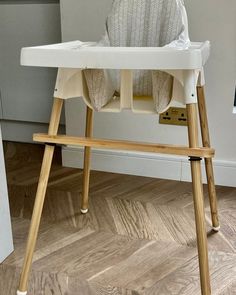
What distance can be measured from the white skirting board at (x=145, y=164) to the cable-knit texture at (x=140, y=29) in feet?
1.68

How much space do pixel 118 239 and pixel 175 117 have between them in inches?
19.2

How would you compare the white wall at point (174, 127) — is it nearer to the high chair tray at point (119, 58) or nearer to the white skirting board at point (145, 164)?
the white skirting board at point (145, 164)

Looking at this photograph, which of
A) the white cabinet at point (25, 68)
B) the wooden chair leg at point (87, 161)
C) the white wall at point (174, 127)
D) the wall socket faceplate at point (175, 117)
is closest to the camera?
the wooden chair leg at point (87, 161)

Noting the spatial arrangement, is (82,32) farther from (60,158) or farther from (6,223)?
(6,223)

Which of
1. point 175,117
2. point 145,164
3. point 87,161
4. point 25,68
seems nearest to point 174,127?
point 175,117

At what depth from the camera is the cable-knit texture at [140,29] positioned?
2.60 ft

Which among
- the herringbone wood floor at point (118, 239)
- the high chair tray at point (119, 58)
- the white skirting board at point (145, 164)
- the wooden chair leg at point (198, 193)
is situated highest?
the high chair tray at point (119, 58)

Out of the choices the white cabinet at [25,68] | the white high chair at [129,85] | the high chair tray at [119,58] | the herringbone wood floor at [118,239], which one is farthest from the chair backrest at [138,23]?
the white cabinet at [25,68]

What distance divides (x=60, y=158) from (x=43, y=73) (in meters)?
0.37

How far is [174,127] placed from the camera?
4.07 feet

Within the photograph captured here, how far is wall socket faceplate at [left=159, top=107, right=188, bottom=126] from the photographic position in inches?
47.6

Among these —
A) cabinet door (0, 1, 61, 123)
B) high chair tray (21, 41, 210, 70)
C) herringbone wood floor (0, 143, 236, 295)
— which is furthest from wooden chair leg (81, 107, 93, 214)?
cabinet door (0, 1, 61, 123)

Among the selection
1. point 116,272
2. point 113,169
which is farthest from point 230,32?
point 116,272

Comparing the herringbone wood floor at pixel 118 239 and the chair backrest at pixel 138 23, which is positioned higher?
the chair backrest at pixel 138 23
